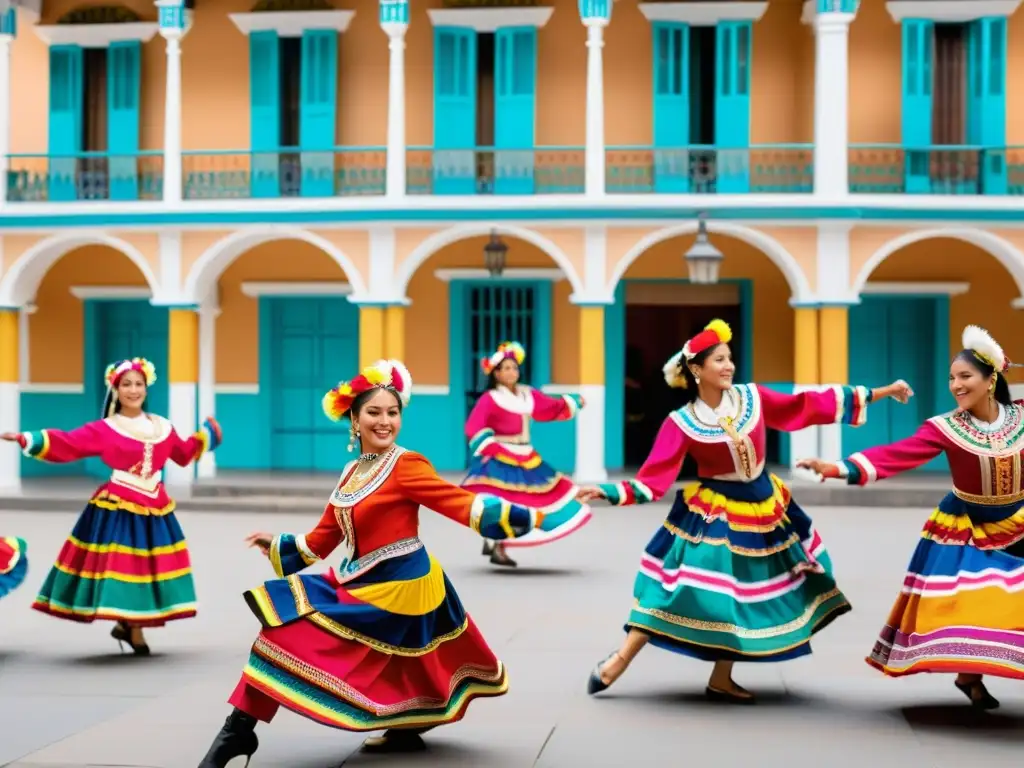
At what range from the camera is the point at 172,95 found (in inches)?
758

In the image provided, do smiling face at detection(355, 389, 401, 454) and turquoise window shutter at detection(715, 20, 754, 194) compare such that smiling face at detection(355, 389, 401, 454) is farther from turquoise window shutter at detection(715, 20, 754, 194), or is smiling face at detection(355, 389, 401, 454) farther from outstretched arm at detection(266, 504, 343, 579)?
turquoise window shutter at detection(715, 20, 754, 194)

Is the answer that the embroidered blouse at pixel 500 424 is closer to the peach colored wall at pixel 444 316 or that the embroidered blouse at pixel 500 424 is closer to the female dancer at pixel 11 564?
the female dancer at pixel 11 564

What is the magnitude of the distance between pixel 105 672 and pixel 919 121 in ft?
46.6

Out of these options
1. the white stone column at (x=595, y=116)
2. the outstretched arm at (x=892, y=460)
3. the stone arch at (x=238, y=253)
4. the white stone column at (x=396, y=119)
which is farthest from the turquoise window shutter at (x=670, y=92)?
the outstretched arm at (x=892, y=460)

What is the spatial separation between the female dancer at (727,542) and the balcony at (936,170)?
12.3 m

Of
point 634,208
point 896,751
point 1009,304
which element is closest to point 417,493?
point 896,751

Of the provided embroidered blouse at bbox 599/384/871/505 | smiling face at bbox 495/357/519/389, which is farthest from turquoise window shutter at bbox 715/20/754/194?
embroidered blouse at bbox 599/384/871/505

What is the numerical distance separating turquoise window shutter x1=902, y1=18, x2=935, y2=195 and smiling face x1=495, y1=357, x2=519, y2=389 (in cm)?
874

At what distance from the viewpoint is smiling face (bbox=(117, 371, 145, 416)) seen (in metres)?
8.13

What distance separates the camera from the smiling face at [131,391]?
8.13 metres

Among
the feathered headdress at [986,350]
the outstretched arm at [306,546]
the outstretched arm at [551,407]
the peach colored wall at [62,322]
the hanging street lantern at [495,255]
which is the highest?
the hanging street lantern at [495,255]

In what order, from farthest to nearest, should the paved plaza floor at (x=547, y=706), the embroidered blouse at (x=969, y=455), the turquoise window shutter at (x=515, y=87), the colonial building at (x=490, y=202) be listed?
1. the turquoise window shutter at (x=515, y=87)
2. the colonial building at (x=490, y=202)
3. the embroidered blouse at (x=969, y=455)
4. the paved plaza floor at (x=547, y=706)

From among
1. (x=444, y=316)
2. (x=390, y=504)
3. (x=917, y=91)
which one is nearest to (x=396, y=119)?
(x=444, y=316)

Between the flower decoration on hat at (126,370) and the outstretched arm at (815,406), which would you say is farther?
the flower decoration on hat at (126,370)
